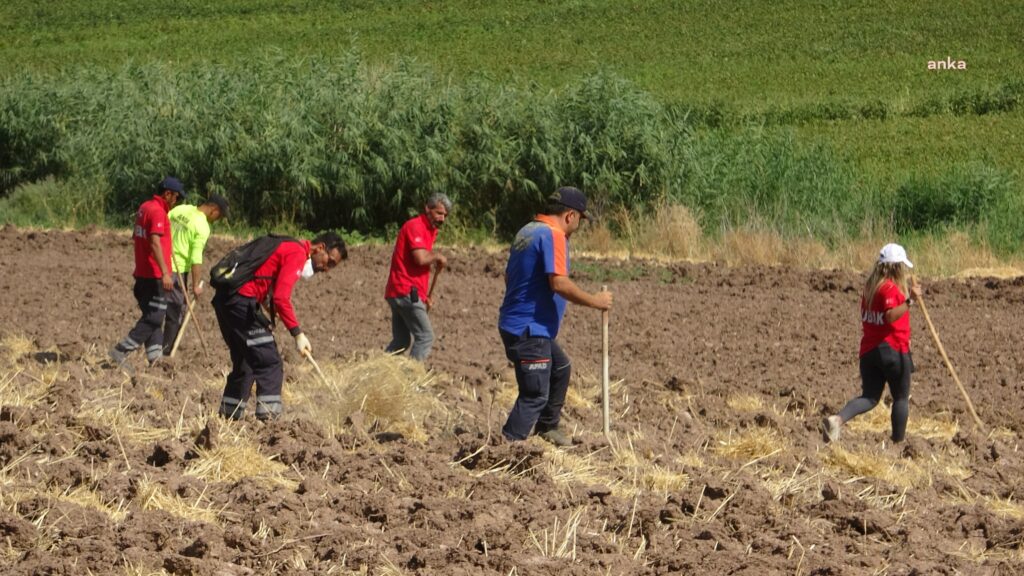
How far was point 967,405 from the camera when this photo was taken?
36.2 feet

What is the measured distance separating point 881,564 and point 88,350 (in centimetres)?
744

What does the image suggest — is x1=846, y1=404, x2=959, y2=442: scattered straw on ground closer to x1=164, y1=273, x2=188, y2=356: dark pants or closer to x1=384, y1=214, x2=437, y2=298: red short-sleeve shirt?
x1=384, y1=214, x2=437, y2=298: red short-sleeve shirt

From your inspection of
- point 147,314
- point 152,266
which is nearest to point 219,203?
point 152,266

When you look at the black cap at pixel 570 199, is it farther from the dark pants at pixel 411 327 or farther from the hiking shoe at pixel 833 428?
the dark pants at pixel 411 327

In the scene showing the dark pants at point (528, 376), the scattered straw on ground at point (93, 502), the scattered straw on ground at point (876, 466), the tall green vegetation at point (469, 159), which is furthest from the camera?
the tall green vegetation at point (469, 159)

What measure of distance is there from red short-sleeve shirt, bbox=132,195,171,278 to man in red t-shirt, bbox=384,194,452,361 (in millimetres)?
1798

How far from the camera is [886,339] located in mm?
9594

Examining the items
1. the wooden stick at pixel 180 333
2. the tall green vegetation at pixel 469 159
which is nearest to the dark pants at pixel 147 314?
the wooden stick at pixel 180 333

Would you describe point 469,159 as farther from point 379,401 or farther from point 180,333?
point 379,401

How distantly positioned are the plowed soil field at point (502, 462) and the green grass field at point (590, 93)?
25.5 feet

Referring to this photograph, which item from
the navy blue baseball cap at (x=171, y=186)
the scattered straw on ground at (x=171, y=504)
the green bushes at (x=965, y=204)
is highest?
the navy blue baseball cap at (x=171, y=186)

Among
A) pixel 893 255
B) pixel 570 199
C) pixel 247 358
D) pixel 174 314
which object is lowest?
pixel 174 314

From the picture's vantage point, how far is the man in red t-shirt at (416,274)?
36.4 ft

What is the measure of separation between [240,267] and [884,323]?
14.1ft
